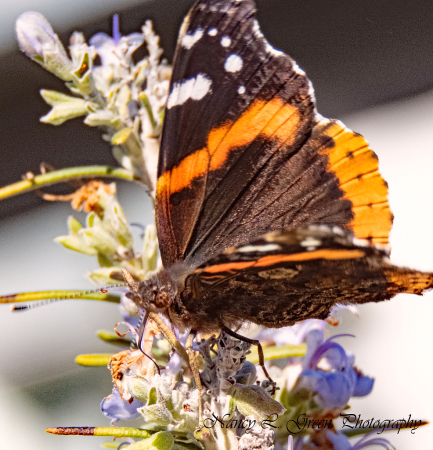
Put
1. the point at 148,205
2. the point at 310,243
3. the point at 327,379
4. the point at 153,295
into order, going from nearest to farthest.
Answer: the point at 310,243, the point at 153,295, the point at 327,379, the point at 148,205

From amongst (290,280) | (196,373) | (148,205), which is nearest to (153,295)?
(196,373)

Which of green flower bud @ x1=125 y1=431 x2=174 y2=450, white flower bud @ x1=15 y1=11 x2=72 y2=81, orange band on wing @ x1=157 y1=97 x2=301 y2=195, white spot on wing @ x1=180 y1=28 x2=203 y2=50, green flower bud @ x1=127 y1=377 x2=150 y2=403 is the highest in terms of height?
white flower bud @ x1=15 y1=11 x2=72 y2=81

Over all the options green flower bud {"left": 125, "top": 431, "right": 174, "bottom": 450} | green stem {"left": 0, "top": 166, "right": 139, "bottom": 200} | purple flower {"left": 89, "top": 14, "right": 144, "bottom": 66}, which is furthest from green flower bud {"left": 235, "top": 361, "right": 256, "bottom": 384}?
purple flower {"left": 89, "top": 14, "right": 144, "bottom": 66}

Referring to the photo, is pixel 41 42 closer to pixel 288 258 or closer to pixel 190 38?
pixel 190 38

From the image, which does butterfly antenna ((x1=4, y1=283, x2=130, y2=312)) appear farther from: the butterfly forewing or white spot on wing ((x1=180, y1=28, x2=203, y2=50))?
white spot on wing ((x1=180, y1=28, x2=203, y2=50))

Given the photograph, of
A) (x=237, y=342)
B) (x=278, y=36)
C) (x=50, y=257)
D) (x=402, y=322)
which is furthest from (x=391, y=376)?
(x=50, y=257)

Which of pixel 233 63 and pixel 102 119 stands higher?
pixel 233 63

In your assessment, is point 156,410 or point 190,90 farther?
point 190,90

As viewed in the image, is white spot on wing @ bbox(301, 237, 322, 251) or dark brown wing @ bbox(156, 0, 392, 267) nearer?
white spot on wing @ bbox(301, 237, 322, 251)
